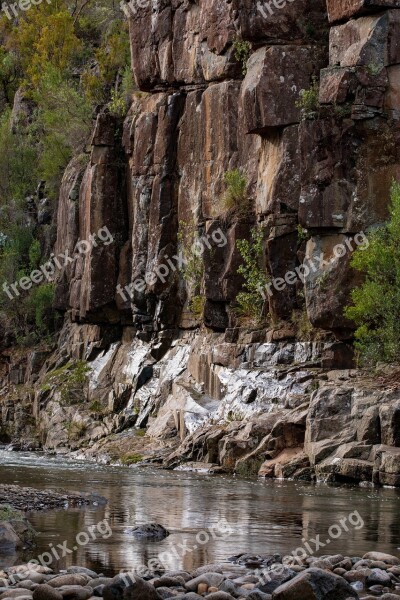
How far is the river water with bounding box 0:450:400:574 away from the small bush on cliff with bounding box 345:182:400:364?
7550mm

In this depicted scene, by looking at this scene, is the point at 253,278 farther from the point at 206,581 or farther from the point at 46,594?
the point at 46,594

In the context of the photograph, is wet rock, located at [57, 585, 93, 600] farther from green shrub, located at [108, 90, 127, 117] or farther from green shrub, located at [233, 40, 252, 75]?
green shrub, located at [108, 90, 127, 117]

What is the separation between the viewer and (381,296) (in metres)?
39.2

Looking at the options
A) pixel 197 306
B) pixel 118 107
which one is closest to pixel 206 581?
pixel 197 306

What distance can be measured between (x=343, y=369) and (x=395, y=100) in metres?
10.1

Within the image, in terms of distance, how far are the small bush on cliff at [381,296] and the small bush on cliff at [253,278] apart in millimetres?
7410

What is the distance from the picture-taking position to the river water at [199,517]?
1823cm

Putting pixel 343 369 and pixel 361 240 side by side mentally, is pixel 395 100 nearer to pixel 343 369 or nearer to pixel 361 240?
pixel 361 240

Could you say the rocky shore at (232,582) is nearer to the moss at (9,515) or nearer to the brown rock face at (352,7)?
the moss at (9,515)

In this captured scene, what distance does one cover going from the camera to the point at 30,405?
63219 millimetres

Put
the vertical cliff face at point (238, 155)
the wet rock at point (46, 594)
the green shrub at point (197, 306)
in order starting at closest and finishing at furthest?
the wet rock at point (46, 594), the vertical cliff face at point (238, 155), the green shrub at point (197, 306)

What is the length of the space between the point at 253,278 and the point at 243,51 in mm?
10315

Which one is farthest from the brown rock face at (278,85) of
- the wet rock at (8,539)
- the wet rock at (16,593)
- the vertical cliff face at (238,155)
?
the wet rock at (16,593)

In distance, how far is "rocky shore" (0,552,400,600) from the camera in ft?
45.5
